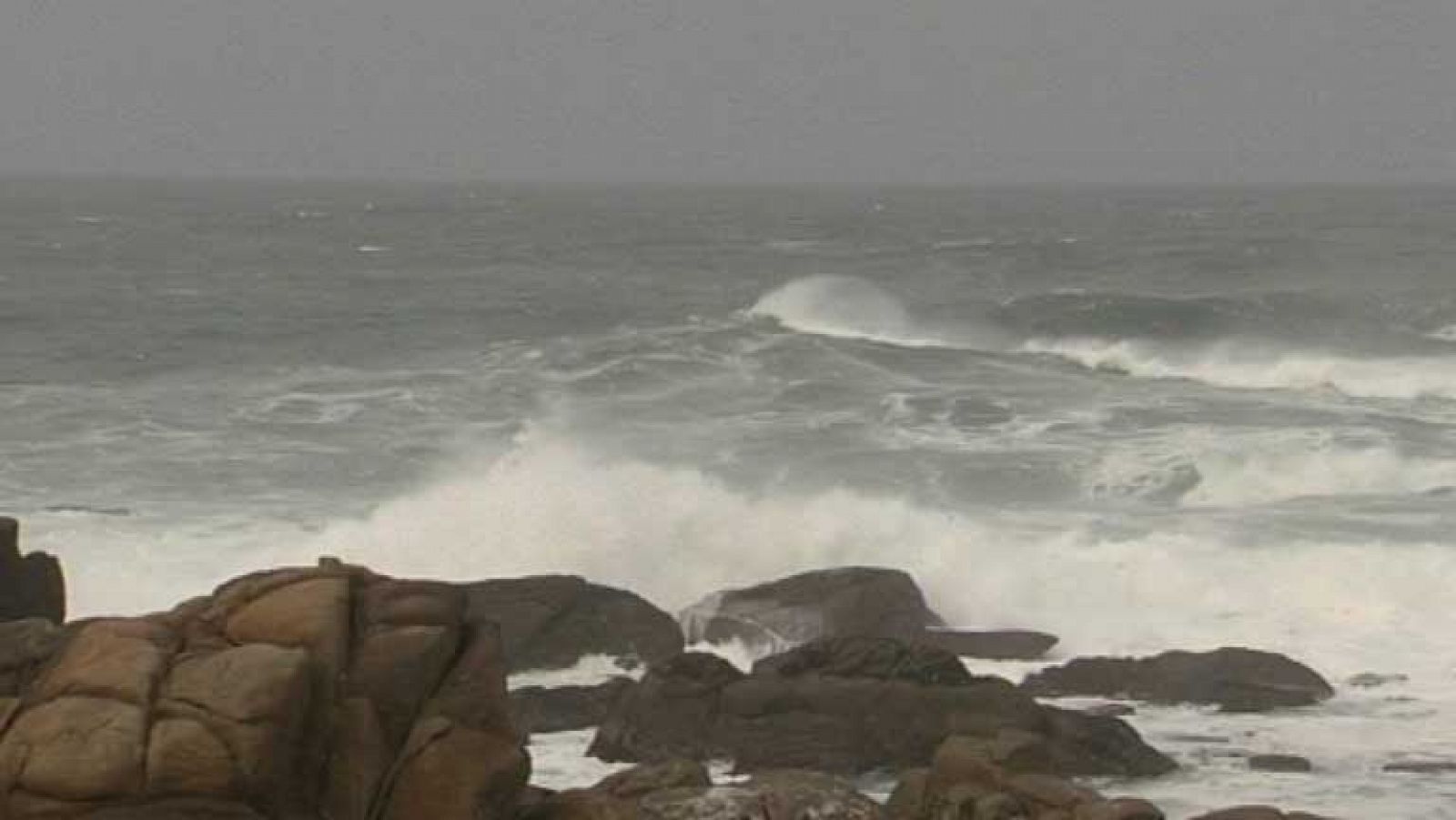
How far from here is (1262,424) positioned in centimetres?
4222

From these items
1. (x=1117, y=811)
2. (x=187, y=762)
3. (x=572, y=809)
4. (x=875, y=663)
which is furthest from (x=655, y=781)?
(x=875, y=663)

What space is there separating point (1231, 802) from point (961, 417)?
81.4 feet

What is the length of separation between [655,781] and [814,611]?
10440mm

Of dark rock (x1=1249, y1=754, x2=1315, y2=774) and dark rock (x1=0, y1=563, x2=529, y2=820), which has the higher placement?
dark rock (x1=0, y1=563, x2=529, y2=820)

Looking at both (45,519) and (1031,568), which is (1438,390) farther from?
(45,519)

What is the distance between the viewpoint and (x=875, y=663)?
20797mm

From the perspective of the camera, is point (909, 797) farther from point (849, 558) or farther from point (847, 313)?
point (847, 313)

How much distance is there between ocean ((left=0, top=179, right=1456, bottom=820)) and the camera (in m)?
28.3

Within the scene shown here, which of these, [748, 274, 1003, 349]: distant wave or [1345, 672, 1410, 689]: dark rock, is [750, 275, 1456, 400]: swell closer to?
[748, 274, 1003, 349]: distant wave

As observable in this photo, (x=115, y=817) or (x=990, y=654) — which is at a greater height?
(x=115, y=817)

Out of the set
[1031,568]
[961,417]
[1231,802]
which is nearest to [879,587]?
[1031,568]

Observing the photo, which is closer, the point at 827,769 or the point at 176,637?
the point at 176,637

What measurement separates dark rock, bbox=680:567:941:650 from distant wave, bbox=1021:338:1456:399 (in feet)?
83.3

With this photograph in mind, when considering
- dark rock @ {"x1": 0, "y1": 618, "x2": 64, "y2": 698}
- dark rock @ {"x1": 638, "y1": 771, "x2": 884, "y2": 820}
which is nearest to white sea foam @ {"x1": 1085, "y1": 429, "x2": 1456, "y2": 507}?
dark rock @ {"x1": 638, "y1": 771, "x2": 884, "y2": 820}
